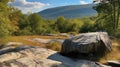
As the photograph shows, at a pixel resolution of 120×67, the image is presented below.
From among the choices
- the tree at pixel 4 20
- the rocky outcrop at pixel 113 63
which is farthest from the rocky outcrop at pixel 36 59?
the tree at pixel 4 20

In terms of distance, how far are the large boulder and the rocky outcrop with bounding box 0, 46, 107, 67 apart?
0.95m

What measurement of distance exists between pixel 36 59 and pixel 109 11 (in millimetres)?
31237

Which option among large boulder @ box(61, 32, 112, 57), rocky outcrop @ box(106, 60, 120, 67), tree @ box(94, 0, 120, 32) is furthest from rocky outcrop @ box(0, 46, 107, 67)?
tree @ box(94, 0, 120, 32)

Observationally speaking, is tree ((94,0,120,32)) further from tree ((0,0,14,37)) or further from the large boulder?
the large boulder

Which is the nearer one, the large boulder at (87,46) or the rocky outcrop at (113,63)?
the rocky outcrop at (113,63)

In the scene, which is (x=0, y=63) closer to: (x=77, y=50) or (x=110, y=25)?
→ (x=77, y=50)

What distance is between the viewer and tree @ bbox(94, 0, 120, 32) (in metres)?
45.6

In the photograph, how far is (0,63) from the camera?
16.6 meters

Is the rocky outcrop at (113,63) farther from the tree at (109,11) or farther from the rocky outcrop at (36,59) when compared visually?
the tree at (109,11)

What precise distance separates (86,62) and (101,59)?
204 cm

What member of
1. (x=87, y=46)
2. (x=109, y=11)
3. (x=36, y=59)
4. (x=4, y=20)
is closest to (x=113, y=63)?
(x=87, y=46)

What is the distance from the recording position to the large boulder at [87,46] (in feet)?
67.6

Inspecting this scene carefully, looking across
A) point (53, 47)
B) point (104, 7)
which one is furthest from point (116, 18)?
point (53, 47)

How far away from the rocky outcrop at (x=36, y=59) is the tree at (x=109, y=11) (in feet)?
83.6
